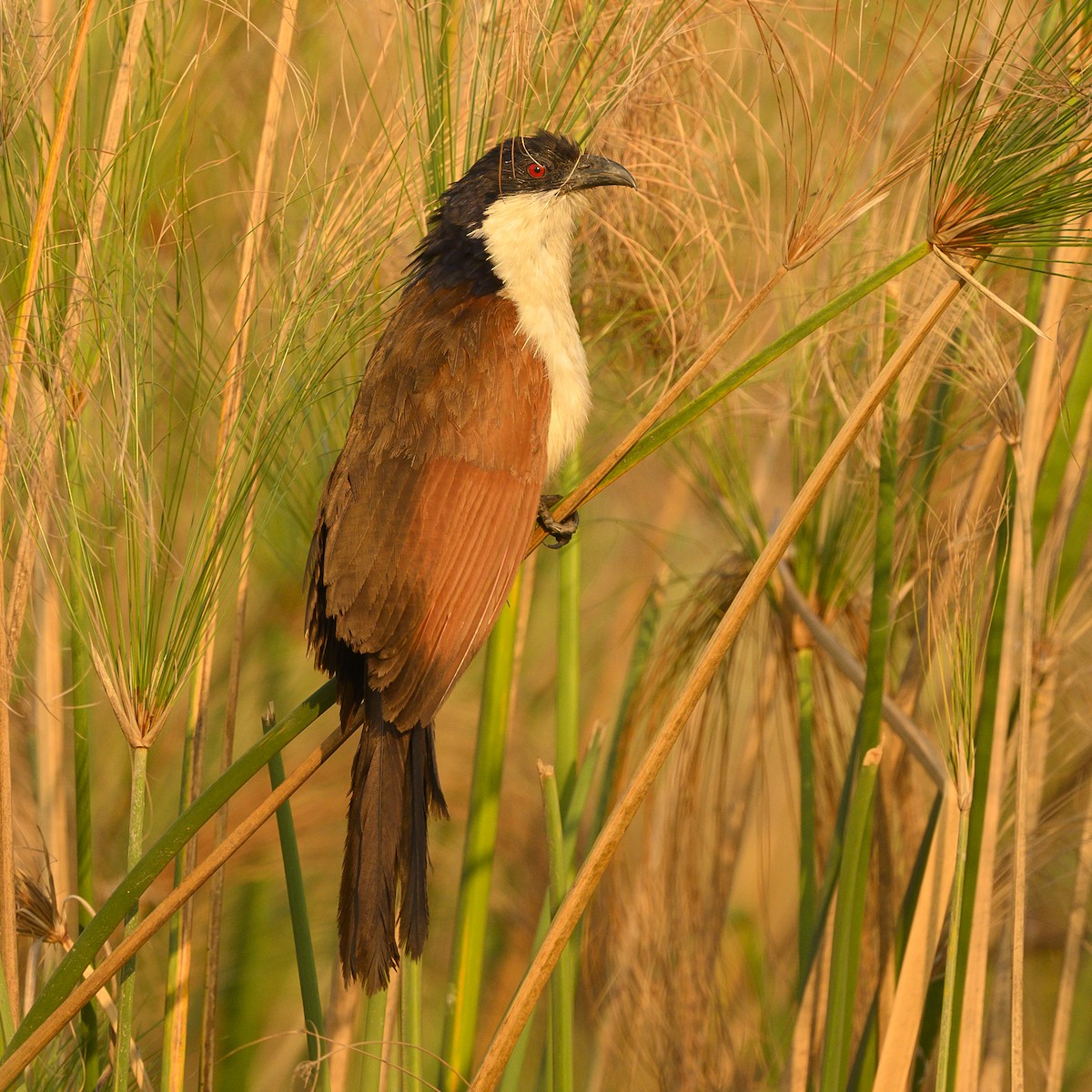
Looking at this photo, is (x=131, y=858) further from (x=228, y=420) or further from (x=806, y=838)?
(x=806, y=838)

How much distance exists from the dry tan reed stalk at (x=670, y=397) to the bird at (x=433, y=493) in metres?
0.18

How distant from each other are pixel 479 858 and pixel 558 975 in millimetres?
196

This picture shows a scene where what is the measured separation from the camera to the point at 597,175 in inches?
64.4

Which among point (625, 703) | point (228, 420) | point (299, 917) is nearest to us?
point (299, 917)

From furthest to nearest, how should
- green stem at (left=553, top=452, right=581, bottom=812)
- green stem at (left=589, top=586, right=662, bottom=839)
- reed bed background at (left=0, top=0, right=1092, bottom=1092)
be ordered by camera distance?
green stem at (left=589, top=586, right=662, bottom=839)
green stem at (left=553, top=452, right=581, bottom=812)
reed bed background at (left=0, top=0, right=1092, bottom=1092)

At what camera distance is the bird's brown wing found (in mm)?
1315

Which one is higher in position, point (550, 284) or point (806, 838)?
point (550, 284)

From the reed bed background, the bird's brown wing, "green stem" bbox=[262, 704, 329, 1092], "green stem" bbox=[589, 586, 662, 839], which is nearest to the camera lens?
the reed bed background

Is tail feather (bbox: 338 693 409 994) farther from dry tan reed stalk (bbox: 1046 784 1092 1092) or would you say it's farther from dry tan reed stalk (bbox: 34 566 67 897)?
dry tan reed stalk (bbox: 1046 784 1092 1092)

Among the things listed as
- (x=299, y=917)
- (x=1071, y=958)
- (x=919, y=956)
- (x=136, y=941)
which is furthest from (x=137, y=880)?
(x=1071, y=958)

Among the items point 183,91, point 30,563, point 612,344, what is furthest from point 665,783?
point 183,91

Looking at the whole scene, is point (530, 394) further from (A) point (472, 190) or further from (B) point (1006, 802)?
(B) point (1006, 802)

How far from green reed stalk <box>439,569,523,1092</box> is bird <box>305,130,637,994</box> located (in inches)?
2.6

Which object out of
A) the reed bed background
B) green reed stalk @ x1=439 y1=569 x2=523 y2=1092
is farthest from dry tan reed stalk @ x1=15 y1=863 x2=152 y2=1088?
green reed stalk @ x1=439 y1=569 x2=523 y2=1092
